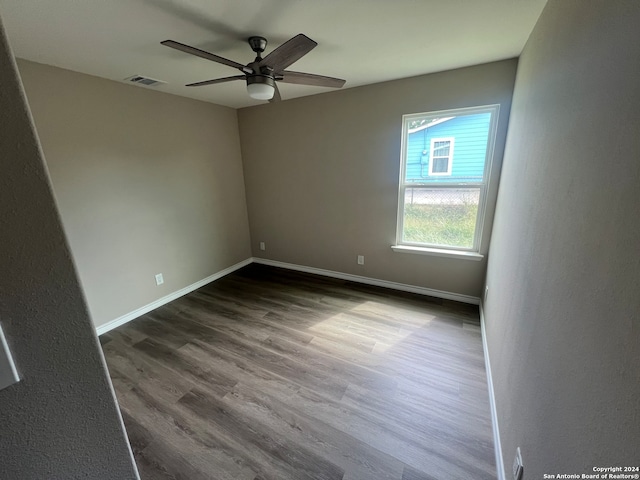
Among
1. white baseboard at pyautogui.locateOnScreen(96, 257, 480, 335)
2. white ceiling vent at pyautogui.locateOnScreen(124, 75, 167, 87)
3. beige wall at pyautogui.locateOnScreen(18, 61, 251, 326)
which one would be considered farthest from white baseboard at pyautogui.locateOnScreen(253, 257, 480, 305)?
white ceiling vent at pyautogui.locateOnScreen(124, 75, 167, 87)

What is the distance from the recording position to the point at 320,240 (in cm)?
369

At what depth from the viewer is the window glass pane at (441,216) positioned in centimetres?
274

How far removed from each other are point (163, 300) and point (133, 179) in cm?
142

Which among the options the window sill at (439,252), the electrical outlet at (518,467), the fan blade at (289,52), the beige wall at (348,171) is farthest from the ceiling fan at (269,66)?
the electrical outlet at (518,467)

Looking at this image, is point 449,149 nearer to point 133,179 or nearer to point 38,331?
point 38,331

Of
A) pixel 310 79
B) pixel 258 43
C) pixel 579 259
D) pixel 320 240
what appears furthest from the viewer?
pixel 320 240

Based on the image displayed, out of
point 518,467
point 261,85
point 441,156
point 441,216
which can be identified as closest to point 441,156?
point 441,156

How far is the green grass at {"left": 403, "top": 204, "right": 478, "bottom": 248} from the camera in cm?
278

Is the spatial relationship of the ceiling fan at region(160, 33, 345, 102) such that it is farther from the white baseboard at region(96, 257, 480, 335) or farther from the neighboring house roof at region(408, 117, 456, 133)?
the white baseboard at region(96, 257, 480, 335)

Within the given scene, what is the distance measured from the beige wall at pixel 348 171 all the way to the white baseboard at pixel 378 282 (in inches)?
2.7

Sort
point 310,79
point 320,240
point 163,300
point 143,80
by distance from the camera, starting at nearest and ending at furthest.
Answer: point 310,79
point 143,80
point 163,300
point 320,240

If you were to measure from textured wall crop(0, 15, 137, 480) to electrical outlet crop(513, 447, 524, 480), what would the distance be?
4.76ft

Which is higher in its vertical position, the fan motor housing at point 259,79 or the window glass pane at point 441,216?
the fan motor housing at point 259,79

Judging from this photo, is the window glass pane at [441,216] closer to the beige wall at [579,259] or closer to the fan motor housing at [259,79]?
the beige wall at [579,259]
